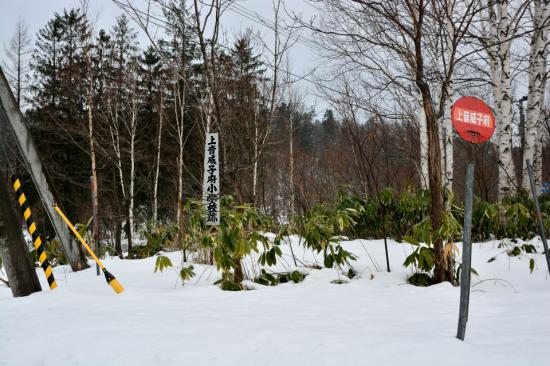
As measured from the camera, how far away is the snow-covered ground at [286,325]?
1830 mm

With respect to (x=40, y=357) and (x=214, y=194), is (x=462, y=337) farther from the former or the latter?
(x=214, y=194)

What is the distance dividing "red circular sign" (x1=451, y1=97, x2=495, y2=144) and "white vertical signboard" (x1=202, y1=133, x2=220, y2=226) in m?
2.48

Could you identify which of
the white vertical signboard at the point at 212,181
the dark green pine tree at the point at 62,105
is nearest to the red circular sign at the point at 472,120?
the white vertical signboard at the point at 212,181

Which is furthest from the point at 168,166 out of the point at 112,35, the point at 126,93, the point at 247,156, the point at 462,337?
the point at 462,337

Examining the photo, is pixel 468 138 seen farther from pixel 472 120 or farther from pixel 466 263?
pixel 466 263

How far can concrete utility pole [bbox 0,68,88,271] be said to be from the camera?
4.38 metres

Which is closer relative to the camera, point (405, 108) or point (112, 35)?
point (405, 108)

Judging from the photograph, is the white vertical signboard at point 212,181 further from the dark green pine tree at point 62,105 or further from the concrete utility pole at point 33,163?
the dark green pine tree at point 62,105

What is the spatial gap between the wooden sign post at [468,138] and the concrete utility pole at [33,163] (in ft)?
15.1

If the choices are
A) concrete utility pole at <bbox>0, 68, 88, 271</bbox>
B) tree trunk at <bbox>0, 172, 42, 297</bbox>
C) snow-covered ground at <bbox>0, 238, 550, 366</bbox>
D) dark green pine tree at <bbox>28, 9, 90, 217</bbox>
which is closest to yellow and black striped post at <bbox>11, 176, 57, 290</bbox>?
tree trunk at <bbox>0, 172, 42, 297</bbox>

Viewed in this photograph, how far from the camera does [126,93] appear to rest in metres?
13.6

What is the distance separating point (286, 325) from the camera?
236 cm

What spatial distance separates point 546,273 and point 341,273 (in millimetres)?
2383

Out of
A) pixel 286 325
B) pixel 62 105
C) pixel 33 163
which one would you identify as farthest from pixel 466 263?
pixel 62 105
